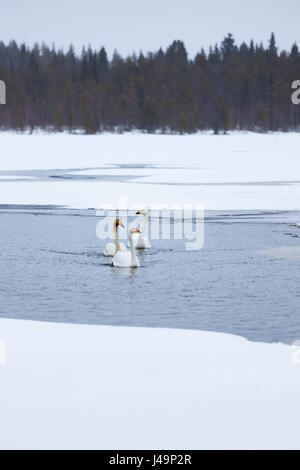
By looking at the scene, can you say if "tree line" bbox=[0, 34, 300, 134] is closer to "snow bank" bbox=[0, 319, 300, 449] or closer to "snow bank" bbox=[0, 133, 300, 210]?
"snow bank" bbox=[0, 133, 300, 210]

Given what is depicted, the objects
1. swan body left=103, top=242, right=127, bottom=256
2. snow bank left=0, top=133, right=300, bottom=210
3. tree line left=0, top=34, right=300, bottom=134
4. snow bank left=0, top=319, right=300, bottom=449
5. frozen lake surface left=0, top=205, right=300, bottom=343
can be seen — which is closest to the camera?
snow bank left=0, top=319, right=300, bottom=449

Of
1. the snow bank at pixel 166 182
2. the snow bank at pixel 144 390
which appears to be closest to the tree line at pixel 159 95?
the snow bank at pixel 166 182

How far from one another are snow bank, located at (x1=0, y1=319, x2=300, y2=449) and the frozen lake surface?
2.60ft

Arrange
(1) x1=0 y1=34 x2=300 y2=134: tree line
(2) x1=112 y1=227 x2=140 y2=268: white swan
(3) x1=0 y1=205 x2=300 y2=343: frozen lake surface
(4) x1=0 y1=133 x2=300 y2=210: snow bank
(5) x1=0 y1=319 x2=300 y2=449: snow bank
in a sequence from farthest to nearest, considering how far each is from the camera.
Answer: (1) x1=0 y1=34 x2=300 y2=134: tree line → (4) x1=0 y1=133 x2=300 y2=210: snow bank → (2) x1=112 y1=227 x2=140 y2=268: white swan → (3) x1=0 y1=205 x2=300 y2=343: frozen lake surface → (5) x1=0 y1=319 x2=300 y2=449: snow bank

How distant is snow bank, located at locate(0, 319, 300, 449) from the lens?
571cm

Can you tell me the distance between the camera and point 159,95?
123562 mm

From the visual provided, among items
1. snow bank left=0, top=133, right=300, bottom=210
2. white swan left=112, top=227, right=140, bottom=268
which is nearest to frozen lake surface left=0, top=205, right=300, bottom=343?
white swan left=112, top=227, right=140, bottom=268

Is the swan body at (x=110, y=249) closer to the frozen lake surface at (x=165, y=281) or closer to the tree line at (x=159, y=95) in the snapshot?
the frozen lake surface at (x=165, y=281)

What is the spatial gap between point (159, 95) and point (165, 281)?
113m

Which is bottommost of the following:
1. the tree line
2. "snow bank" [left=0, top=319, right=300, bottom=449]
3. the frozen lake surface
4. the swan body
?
"snow bank" [left=0, top=319, right=300, bottom=449]

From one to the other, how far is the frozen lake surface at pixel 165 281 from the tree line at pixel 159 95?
87191mm

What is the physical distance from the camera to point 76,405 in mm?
6289

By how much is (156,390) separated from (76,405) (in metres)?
0.68
